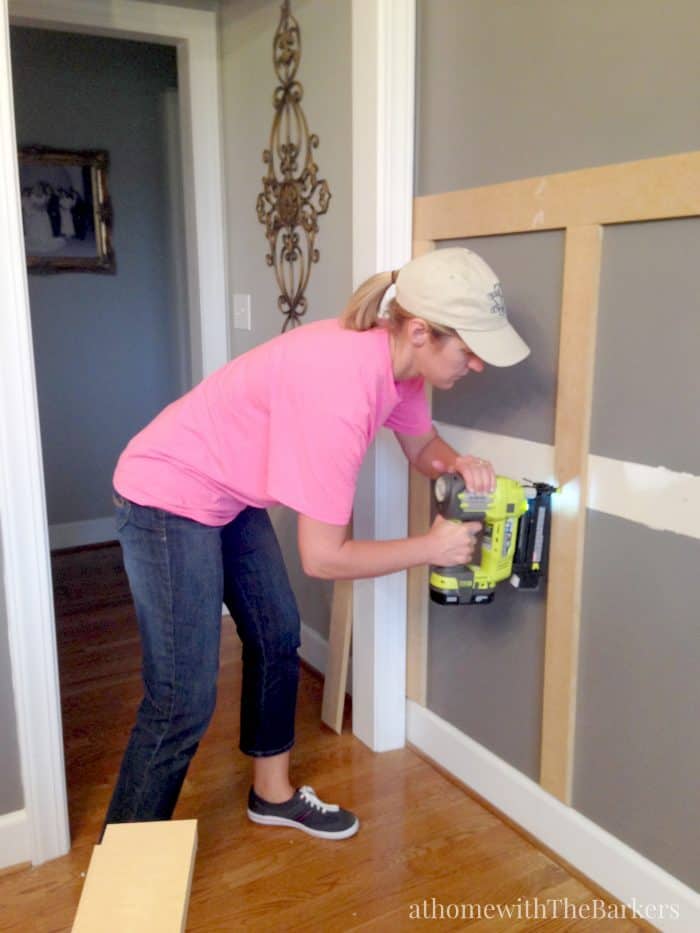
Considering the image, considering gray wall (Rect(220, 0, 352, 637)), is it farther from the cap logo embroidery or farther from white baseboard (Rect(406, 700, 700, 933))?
the cap logo embroidery

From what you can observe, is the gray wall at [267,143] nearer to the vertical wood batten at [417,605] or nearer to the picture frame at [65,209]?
the vertical wood batten at [417,605]

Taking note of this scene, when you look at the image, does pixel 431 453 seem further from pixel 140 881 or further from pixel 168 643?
pixel 140 881

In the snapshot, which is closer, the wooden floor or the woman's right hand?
the woman's right hand

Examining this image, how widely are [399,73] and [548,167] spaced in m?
0.56

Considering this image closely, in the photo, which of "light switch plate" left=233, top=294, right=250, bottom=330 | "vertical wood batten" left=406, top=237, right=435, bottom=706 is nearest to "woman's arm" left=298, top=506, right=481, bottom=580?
"vertical wood batten" left=406, top=237, right=435, bottom=706

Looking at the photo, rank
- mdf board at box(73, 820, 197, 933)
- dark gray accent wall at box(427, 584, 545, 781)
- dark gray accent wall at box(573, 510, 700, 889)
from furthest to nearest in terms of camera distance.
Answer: dark gray accent wall at box(427, 584, 545, 781) → dark gray accent wall at box(573, 510, 700, 889) → mdf board at box(73, 820, 197, 933)

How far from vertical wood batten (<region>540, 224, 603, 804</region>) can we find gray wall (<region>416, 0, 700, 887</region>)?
0.09 feet

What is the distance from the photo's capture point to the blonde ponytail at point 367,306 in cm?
160

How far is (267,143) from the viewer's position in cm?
279

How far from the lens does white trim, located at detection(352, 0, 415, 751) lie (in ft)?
6.75

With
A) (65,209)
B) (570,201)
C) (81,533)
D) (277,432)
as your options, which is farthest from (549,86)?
(81,533)

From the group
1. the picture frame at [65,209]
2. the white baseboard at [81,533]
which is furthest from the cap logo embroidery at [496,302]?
the white baseboard at [81,533]

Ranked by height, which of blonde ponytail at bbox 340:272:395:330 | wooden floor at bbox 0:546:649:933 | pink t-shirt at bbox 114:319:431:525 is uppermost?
blonde ponytail at bbox 340:272:395:330

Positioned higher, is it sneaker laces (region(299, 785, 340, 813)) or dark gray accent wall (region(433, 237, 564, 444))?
dark gray accent wall (region(433, 237, 564, 444))
